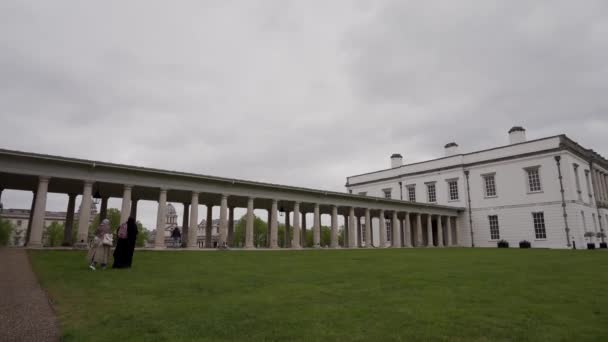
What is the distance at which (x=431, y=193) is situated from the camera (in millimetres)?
51188

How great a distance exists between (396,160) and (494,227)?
715 inches

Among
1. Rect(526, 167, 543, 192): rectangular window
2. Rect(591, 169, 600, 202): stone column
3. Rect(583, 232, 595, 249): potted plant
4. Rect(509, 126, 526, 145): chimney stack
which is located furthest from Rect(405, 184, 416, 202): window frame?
Rect(591, 169, 600, 202): stone column

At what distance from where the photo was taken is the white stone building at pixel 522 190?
38.4 m

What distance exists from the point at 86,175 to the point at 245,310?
71.8 ft

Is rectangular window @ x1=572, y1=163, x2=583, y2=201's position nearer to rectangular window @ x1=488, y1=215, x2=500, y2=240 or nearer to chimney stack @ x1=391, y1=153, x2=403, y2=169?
rectangular window @ x1=488, y1=215, x2=500, y2=240

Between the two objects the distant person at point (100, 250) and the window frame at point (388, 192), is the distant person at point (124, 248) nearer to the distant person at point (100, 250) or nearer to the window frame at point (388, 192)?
the distant person at point (100, 250)

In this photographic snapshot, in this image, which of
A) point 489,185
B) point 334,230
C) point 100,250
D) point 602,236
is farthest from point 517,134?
point 100,250

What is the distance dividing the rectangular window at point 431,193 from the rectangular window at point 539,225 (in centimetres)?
1279

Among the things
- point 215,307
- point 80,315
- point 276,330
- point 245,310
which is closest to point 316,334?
point 276,330

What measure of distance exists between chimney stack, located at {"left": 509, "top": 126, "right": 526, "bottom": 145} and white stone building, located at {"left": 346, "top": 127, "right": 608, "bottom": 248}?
106mm

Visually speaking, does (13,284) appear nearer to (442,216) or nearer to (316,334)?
(316,334)

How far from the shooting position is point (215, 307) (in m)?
6.64

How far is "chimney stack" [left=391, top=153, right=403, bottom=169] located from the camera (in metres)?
57.5

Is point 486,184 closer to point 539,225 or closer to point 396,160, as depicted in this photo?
point 539,225
